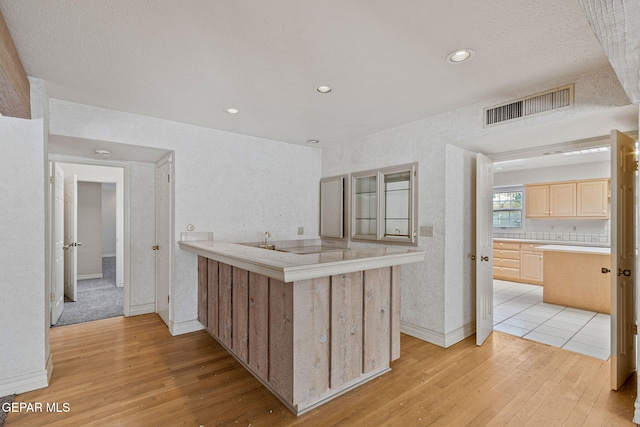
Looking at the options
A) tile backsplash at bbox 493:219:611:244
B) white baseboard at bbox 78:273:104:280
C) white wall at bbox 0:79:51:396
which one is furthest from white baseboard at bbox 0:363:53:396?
tile backsplash at bbox 493:219:611:244

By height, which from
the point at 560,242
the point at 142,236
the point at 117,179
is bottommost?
the point at 560,242

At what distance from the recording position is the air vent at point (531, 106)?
2355 mm

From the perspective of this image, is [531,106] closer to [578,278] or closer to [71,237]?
[578,278]

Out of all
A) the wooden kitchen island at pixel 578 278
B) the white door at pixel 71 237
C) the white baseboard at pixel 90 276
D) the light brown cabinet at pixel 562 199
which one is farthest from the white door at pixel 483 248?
the white baseboard at pixel 90 276

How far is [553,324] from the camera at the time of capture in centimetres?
380

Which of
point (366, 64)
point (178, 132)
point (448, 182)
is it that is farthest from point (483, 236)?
point (178, 132)

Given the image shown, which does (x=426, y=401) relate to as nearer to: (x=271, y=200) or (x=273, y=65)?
(x=273, y=65)

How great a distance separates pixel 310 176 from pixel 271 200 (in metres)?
0.81

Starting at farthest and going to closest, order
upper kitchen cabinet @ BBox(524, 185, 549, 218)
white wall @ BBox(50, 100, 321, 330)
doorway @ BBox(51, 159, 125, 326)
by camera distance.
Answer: upper kitchen cabinet @ BBox(524, 185, 549, 218), doorway @ BBox(51, 159, 125, 326), white wall @ BBox(50, 100, 321, 330)

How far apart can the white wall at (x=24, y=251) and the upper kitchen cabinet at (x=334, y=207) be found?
320 cm

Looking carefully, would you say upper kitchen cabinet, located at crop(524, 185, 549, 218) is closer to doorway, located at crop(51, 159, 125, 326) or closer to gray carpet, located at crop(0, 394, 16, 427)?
doorway, located at crop(51, 159, 125, 326)

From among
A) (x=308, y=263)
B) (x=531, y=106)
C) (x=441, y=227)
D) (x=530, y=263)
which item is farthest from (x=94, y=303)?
(x=530, y=263)

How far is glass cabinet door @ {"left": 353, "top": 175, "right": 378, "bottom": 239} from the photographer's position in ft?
13.1

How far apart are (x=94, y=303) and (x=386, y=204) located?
15.1ft
